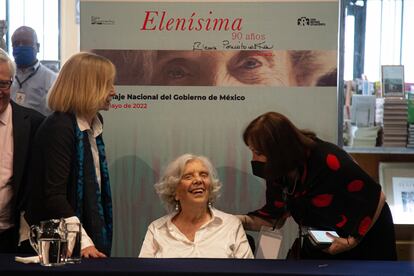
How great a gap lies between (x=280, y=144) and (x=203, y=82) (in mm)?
1237

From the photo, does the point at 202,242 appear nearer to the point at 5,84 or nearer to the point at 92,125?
the point at 92,125

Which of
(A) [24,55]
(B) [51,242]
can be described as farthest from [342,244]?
(A) [24,55]

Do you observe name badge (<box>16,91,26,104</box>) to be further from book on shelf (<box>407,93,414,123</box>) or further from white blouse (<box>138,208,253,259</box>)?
book on shelf (<box>407,93,414,123</box>)

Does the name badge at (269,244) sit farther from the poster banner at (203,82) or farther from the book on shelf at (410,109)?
the book on shelf at (410,109)

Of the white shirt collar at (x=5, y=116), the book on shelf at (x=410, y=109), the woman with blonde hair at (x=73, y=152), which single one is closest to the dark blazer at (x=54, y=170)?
the woman with blonde hair at (x=73, y=152)

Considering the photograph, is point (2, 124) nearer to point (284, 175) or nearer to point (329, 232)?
point (284, 175)

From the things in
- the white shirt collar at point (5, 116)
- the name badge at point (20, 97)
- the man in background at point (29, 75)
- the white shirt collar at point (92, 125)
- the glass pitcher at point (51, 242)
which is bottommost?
the glass pitcher at point (51, 242)

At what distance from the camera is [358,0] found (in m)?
5.52

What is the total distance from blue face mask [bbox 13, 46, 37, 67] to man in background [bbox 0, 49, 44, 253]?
1832mm

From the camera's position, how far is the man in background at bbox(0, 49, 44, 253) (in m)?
3.08

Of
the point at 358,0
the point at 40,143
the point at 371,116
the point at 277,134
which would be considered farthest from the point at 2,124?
the point at 358,0

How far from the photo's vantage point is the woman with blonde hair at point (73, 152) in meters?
2.97

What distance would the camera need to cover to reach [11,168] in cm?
310

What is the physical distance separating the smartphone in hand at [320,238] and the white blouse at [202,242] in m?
0.29
